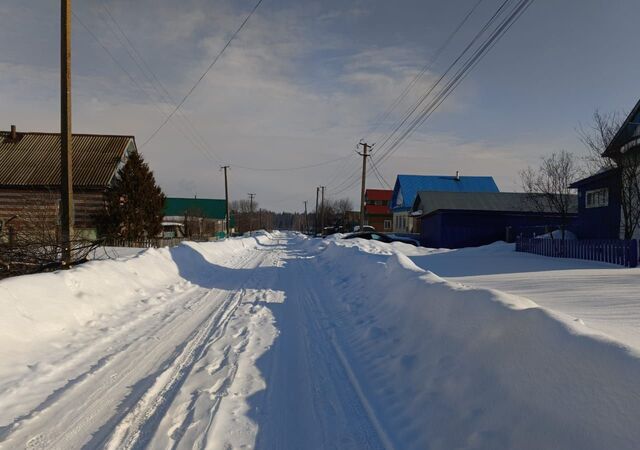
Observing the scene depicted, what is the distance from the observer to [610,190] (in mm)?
19562

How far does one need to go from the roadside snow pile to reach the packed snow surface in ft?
0.05

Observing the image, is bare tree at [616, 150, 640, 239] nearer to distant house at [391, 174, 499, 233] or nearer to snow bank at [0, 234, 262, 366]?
snow bank at [0, 234, 262, 366]

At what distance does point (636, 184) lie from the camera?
1673cm

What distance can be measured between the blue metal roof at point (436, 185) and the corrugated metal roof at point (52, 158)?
116 ft

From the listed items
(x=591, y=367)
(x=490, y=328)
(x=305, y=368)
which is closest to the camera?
(x=591, y=367)

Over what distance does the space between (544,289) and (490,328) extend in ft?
19.3

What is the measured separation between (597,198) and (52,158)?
33.3m

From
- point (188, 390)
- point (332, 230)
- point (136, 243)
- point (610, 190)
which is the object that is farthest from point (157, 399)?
point (332, 230)

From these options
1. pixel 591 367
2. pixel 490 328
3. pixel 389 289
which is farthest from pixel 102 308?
pixel 591 367

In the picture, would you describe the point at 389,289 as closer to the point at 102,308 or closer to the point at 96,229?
the point at 102,308

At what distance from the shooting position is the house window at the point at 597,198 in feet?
66.3

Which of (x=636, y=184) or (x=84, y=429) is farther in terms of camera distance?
(x=636, y=184)

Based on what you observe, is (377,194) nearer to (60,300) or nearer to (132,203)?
(132,203)

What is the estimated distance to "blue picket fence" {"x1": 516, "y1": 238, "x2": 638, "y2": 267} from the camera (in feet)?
45.8
